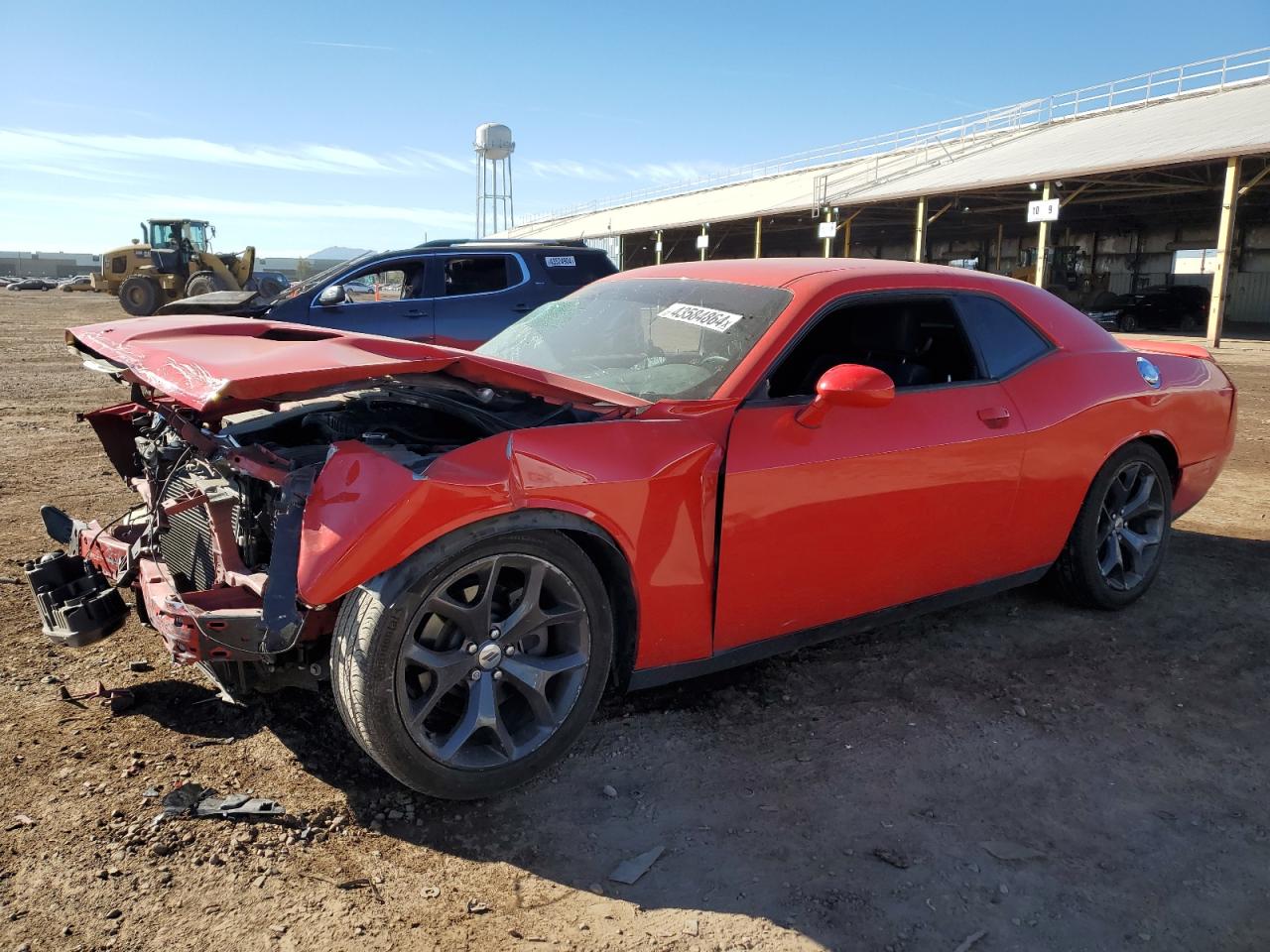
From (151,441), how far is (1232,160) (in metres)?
21.2

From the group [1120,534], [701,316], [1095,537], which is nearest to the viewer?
[701,316]

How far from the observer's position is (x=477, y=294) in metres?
9.60

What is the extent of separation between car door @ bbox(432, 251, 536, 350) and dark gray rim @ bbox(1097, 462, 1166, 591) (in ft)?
20.5

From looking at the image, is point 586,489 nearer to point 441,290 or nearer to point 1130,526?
point 1130,526

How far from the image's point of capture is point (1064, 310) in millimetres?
4203

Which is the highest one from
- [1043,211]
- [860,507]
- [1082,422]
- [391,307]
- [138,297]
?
[1043,211]

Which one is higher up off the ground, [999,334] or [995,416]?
[999,334]

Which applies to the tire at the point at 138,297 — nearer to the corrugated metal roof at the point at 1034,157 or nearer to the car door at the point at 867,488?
the corrugated metal roof at the point at 1034,157

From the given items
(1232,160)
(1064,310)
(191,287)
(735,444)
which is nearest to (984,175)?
(1232,160)

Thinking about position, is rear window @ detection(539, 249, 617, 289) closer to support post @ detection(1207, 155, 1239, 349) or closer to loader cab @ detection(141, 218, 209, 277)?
support post @ detection(1207, 155, 1239, 349)

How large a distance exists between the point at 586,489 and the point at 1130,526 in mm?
2978

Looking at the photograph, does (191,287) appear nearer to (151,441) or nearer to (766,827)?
(151,441)

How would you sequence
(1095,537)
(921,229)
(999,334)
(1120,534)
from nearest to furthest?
(999,334) < (1095,537) < (1120,534) < (921,229)

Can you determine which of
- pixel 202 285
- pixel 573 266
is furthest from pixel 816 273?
pixel 202 285
